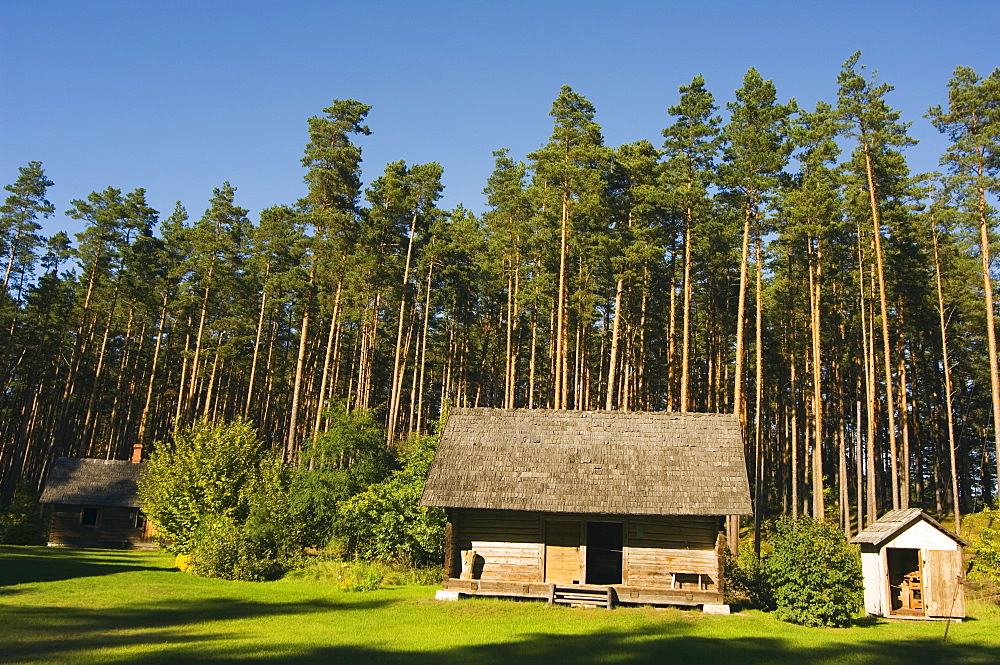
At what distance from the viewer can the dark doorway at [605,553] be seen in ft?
93.0

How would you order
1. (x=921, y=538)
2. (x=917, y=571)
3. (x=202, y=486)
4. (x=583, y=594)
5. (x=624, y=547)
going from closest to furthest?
(x=921, y=538) → (x=583, y=594) → (x=917, y=571) → (x=624, y=547) → (x=202, y=486)

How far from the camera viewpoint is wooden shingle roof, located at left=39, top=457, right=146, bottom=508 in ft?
138

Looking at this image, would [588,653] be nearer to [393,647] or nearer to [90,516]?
[393,647]

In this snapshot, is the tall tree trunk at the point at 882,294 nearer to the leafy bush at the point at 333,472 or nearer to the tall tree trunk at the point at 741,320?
the tall tree trunk at the point at 741,320

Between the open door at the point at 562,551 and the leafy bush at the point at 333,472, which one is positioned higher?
the leafy bush at the point at 333,472

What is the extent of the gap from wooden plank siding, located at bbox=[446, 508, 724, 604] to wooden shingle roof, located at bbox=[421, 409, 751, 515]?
780 millimetres

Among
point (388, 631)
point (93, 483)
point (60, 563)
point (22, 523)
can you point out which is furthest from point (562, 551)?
point (22, 523)

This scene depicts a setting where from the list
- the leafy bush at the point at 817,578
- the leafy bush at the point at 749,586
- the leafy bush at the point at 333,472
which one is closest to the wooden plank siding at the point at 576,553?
the leafy bush at the point at 749,586

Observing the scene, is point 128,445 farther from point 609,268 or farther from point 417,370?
point 609,268

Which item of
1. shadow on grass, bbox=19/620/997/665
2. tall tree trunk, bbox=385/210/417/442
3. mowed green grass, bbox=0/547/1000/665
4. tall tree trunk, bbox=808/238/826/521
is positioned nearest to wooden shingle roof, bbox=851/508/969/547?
mowed green grass, bbox=0/547/1000/665

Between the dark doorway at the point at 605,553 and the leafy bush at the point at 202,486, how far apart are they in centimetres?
1322

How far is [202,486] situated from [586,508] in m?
17.2

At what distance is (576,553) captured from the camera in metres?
23.5

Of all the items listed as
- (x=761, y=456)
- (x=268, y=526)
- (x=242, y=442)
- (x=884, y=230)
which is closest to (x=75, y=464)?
(x=242, y=442)
